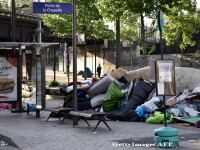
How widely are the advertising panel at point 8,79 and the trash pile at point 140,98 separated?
6.67 feet

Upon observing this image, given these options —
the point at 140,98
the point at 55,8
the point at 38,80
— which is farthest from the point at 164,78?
the point at 38,80

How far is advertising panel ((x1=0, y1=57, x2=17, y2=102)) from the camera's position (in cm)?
1614

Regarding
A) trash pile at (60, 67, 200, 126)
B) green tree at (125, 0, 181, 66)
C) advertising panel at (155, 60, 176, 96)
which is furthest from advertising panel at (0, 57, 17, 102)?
green tree at (125, 0, 181, 66)

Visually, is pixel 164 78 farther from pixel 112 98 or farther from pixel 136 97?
pixel 112 98

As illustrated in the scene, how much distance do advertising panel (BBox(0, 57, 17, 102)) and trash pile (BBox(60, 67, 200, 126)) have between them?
2.03m

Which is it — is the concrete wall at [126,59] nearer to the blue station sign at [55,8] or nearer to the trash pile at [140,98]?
the trash pile at [140,98]

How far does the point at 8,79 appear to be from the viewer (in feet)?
53.3

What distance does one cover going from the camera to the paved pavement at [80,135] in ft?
30.6

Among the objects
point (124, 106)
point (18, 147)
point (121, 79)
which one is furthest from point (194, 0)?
point (18, 147)

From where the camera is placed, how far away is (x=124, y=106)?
48.1 ft

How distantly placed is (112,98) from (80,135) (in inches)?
173

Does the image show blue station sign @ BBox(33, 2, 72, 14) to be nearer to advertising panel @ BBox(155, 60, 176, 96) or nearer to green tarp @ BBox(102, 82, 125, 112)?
green tarp @ BBox(102, 82, 125, 112)

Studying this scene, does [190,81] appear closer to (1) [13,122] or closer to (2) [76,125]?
(2) [76,125]

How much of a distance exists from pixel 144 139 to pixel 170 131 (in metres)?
1.21
